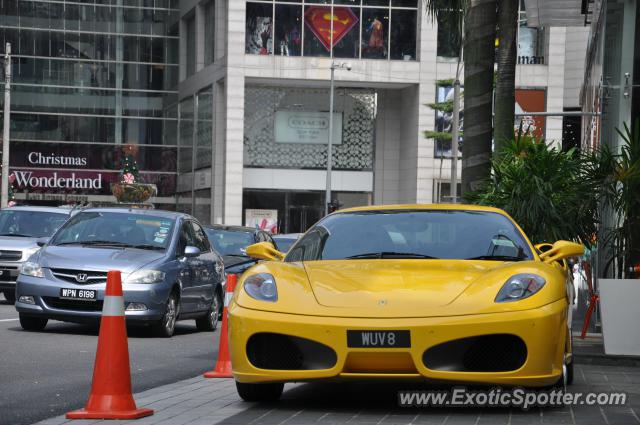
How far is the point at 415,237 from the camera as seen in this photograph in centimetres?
903

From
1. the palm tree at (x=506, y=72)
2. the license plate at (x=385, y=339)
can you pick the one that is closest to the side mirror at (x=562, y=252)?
the license plate at (x=385, y=339)

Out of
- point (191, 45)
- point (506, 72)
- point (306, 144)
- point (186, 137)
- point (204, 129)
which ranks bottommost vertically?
point (306, 144)

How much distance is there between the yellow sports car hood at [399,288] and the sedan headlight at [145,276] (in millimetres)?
7100

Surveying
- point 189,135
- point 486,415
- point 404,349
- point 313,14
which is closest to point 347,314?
point 404,349

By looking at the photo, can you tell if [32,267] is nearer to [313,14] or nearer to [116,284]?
[116,284]

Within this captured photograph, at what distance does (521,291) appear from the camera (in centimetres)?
791

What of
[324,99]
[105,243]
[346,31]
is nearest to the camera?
[105,243]

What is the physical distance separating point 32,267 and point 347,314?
8560mm

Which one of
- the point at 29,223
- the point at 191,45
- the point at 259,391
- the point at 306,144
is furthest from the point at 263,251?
the point at 191,45

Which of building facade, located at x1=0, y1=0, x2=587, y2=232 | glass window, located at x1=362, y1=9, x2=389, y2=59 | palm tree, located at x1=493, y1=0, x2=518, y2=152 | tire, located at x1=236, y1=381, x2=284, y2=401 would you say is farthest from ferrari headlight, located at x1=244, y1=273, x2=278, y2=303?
glass window, located at x1=362, y1=9, x2=389, y2=59

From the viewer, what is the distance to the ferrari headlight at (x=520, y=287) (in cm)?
783

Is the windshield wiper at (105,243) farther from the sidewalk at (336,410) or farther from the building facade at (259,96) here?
the building facade at (259,96)

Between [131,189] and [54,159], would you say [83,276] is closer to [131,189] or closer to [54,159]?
[131,189]

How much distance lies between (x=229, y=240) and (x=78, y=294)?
9320 mm
